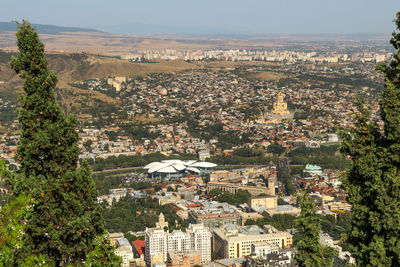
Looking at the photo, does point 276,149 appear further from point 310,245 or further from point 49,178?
point 49,178

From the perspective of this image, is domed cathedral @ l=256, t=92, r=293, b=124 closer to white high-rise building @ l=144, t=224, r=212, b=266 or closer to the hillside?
the hillside

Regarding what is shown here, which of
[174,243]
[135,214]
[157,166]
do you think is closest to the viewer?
[174,243]

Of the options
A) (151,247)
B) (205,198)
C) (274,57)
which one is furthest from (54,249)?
(274,57)

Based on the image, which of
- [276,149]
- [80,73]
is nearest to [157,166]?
[276,149]

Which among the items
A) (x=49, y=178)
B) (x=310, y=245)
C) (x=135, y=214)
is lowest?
(x=135, y=214)

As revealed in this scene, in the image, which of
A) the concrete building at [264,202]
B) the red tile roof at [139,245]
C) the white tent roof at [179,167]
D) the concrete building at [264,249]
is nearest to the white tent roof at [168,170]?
the white tent roof at [179,167]

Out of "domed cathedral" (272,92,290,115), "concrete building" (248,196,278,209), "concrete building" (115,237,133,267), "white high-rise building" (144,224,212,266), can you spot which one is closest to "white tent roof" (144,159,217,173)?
"concrete building" (248,196,278,209)
